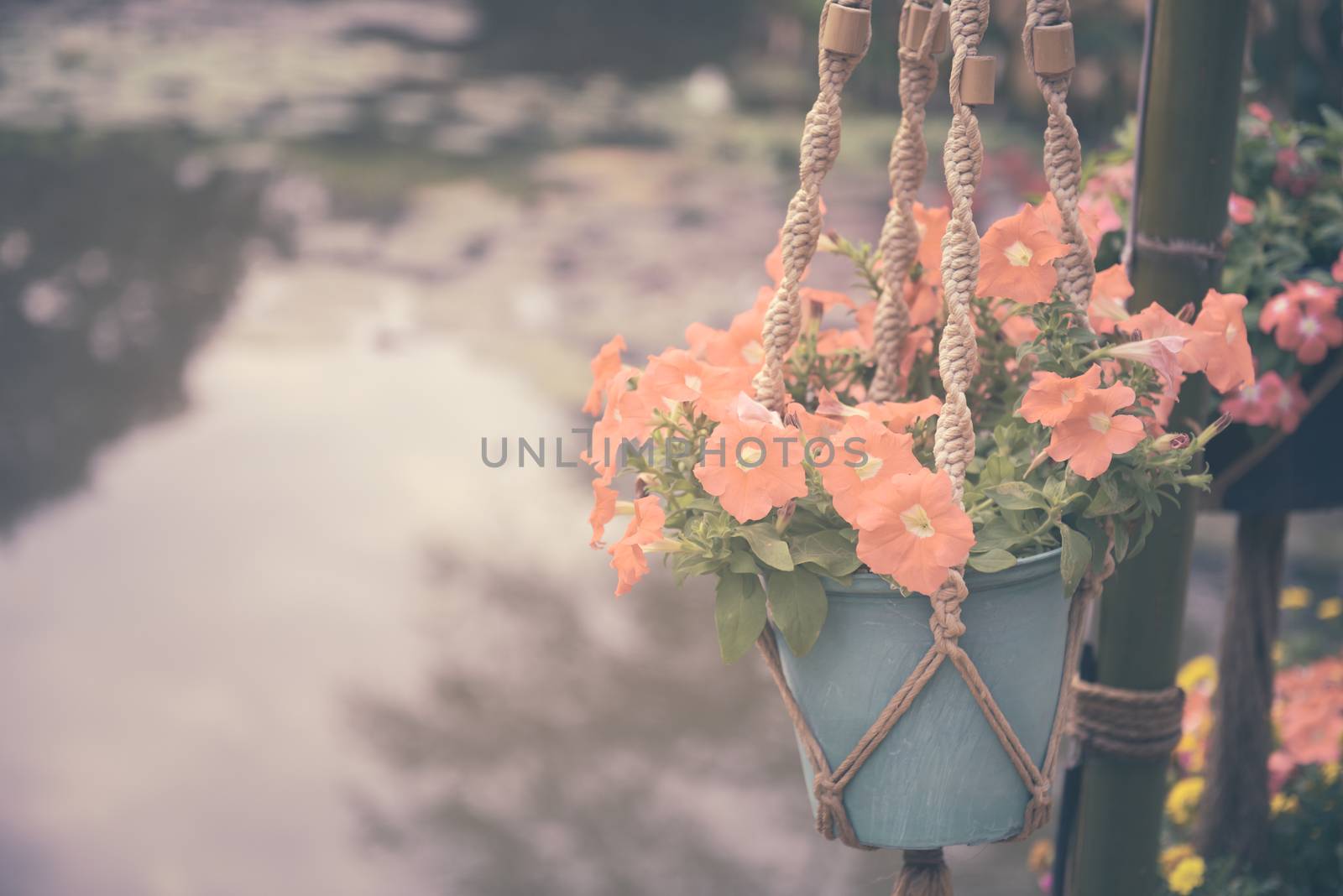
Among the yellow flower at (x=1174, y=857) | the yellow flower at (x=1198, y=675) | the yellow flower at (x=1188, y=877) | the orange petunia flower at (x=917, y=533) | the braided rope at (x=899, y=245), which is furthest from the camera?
the yellow flower at (x=1198, y=675)

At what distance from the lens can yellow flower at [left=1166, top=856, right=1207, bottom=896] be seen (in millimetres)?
1459

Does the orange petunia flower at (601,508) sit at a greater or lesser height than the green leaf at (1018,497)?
lesser

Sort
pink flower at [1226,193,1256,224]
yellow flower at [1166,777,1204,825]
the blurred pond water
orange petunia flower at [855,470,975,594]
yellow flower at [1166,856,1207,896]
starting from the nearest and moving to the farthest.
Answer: orange petunia flower at [855,470,975,594] → pink flower at [1226,193,1256,224] → yellow flower at [1166,856,1207,896] → yellow flower at [1166,777,1204,825] → the blurred pond water

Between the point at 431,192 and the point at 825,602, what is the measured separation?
14.3ft

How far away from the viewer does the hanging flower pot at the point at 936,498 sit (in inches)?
32.1

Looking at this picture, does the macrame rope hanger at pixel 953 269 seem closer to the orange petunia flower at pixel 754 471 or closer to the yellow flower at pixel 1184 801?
the orange petunia flower at pixel 754 471

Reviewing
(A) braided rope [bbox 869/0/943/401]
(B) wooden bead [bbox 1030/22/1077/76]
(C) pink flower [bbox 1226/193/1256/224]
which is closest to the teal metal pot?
(A) braided rope [bbox 869/0/943/401]

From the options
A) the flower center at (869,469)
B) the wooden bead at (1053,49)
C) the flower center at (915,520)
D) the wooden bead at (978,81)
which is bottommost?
the flower center at (915,520)

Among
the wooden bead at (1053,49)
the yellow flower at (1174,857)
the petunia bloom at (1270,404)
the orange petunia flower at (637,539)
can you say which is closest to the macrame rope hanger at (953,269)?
the wooden bead at (1053,49)

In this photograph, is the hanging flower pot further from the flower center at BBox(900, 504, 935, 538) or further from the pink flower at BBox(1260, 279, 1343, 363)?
the pink flower at BBox(1260, 279, 1343, 363)

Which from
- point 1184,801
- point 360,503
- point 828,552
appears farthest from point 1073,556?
point 360,503

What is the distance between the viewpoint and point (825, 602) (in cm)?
84

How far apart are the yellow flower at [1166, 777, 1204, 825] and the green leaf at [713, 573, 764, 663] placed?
1.14 meters

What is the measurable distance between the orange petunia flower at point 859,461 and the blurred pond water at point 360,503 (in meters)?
1.31
